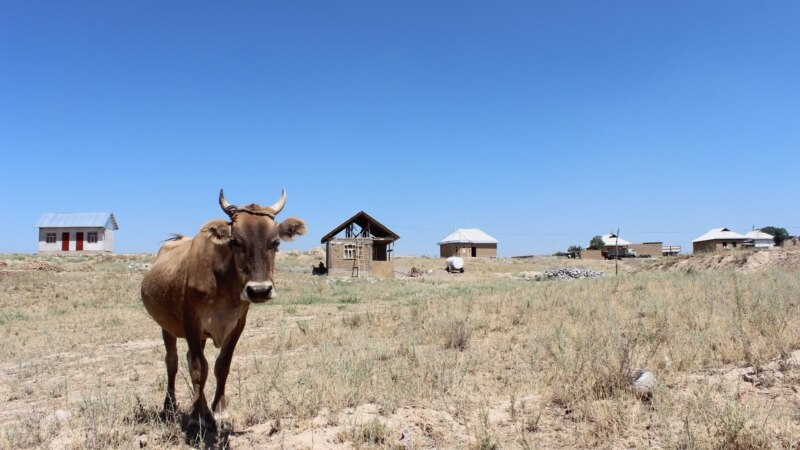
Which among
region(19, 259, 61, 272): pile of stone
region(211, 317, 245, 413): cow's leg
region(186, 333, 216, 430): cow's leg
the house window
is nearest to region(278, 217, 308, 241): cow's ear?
region(211, 317, 245, 413): cow's leg

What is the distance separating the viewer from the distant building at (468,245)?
72375mm

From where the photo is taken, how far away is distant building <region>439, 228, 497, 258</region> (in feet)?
237

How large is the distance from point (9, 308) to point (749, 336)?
2057 centimetres

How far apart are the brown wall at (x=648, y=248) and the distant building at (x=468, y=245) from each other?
21.0m

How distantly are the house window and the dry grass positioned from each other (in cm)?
2436

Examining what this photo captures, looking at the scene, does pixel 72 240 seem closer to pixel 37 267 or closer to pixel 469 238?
pixel 37 267

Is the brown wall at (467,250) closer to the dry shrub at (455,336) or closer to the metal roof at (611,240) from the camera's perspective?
the metal roof at (611,240)

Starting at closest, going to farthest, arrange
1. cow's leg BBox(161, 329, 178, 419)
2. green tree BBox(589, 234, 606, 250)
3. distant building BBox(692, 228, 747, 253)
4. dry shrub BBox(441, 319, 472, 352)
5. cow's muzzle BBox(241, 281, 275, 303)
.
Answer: cow's muzzle BBox(241, 281, 275, 303), cow's leg BBox(161, 329, 178, 419), dry shrub BBox(441, 319, 472, 352), distant building BBox(692, 228, 747, 253), green tree BBox(589, 234, 606, 250)

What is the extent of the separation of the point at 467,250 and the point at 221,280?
222 ft

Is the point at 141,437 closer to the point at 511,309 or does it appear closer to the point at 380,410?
the point at 380,410

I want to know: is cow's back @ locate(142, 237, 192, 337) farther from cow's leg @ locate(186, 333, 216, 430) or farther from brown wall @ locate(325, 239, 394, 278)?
brown wall @ locate(325, 239, 394, 278)

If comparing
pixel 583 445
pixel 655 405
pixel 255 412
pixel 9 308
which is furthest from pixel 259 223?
pixel 9 308

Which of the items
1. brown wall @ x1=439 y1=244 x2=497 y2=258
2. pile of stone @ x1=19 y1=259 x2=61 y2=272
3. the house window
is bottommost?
pile of stone @ x1=19 y1=259 x2=61 y2=272

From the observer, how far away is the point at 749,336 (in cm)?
680
